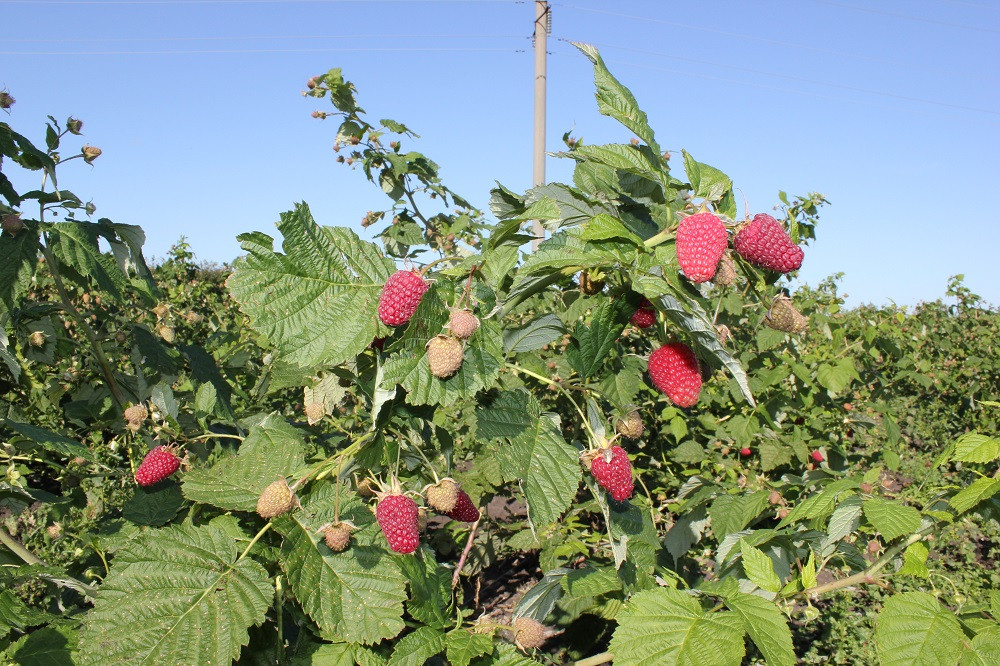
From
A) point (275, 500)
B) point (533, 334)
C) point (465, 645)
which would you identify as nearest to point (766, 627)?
point (465, 645)

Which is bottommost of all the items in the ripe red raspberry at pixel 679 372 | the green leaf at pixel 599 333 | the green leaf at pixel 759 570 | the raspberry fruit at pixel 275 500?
the green leaf at pixel 759 570

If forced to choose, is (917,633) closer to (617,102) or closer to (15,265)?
(617,102)

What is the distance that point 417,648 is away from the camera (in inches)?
52.0

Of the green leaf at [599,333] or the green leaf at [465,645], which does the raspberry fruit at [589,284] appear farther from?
the green leaf at [465,645]

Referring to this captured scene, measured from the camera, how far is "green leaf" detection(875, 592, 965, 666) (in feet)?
4.17

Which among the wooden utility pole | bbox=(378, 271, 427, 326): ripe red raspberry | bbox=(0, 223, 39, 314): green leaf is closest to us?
bbox=(378, 271, 427, 326): ripe red raspberry

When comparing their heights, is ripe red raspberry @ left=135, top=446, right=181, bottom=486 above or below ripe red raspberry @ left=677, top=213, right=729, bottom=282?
below

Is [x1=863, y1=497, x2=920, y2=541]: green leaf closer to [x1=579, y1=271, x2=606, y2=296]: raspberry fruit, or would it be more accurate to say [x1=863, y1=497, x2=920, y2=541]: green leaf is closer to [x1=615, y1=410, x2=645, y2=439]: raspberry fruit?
[x1=615, y1=410, x2=645, y2=439]: raspberry fruit

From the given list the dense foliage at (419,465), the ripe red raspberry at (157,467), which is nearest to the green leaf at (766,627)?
the dense foliage at (419,465)

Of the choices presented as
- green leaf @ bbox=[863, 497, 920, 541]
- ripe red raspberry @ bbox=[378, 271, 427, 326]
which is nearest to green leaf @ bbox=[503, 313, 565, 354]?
ripe red raspberry @ bbox=[378, 271, 427, 326]

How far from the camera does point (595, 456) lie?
1.33m

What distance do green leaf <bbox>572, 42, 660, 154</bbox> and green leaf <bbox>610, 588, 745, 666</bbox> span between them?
82 centimetres

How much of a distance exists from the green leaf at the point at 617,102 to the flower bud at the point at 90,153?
66.4 inches

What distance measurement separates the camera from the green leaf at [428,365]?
107 centimetres
